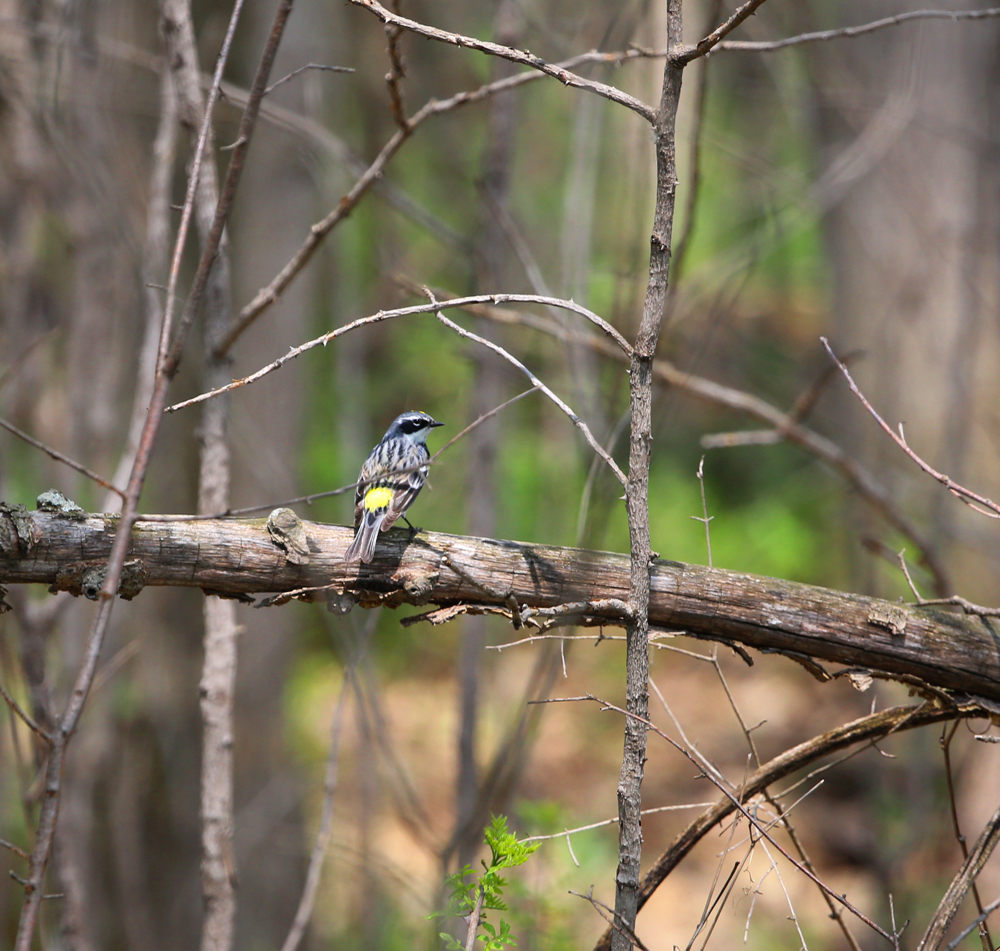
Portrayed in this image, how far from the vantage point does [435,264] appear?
1216 centimetres

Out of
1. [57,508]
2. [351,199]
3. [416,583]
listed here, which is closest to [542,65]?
[351,199]

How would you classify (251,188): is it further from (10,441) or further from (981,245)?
(981,245)

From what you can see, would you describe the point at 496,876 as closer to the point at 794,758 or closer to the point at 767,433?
the point at 794,758

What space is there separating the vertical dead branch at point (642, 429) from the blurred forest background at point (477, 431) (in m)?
0.88

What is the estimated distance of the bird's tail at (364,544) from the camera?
2121 mm

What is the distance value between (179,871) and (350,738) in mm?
3663

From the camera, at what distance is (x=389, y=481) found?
9.30 ft

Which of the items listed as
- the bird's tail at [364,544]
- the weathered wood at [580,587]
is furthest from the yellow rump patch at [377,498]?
the weathered wood at [580,587]

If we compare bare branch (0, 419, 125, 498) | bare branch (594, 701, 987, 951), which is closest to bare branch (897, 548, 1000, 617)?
bare branch (594, 701, 987, 951)

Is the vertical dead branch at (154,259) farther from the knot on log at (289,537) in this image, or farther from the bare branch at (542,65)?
the bare branch at (542,65)

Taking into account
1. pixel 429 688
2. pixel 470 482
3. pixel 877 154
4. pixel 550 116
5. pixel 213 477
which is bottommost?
pixel 213 477

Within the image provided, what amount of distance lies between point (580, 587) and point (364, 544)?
59 cm

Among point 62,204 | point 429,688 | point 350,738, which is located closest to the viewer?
point 62,204

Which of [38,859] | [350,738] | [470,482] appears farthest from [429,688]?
[38,859]
